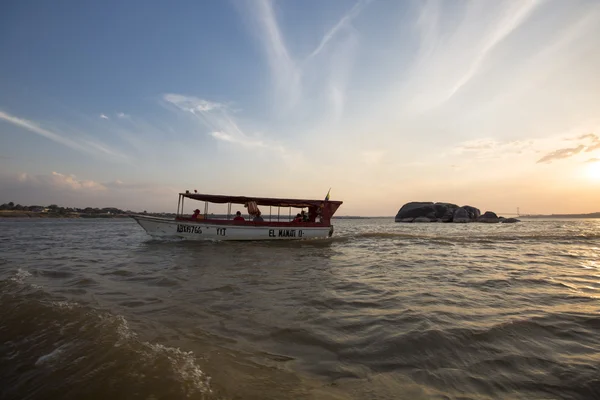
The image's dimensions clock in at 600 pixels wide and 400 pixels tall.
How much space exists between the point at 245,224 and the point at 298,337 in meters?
17.9

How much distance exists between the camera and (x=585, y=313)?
18.6 ft

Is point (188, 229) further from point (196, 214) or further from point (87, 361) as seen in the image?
point (87, 361)

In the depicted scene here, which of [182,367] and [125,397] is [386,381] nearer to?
[182,367]

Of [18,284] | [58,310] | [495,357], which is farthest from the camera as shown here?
[18,284]

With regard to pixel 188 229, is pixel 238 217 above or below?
above

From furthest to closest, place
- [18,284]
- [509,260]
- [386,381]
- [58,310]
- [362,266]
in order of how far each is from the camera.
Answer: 1. [509,260]
2. [362,266]
3. [18,284]
4. [58,310]
5. [386,381]

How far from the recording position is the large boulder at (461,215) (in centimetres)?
9294

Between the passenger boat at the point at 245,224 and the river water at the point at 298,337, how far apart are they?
11.7 metres

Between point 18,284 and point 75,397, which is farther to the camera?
point 18,284

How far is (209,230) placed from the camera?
21281mm

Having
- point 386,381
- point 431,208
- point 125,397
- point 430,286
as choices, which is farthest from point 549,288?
point 431,208

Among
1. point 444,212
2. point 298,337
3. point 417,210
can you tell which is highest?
point 417,210

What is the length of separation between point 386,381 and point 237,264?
376 inches

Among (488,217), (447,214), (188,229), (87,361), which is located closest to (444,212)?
(447,214)
